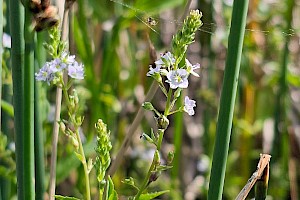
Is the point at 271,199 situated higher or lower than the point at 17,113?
lower

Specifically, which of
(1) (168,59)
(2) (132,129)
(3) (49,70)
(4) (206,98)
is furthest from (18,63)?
(4) (206,98)

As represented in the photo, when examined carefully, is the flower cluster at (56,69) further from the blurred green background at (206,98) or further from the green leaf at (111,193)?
the blurred green background at (206,98)

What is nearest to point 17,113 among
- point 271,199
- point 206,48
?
point 271,199

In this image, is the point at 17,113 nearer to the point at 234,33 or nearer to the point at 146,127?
the point at 234,33

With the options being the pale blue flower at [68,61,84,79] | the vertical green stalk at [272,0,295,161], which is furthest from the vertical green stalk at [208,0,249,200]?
the vertical green stalk at [272,0,295,161]

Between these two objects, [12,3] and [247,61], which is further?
[247,61]

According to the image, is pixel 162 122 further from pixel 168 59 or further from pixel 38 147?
pixel 38 147

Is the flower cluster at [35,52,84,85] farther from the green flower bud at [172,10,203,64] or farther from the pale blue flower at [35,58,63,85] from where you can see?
the green flower bud at [172,10,203,64]

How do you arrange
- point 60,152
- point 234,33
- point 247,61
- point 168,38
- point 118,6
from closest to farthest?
point 234,33 → point 60,152 → point 118,6 → point 247,61 → point 168,38

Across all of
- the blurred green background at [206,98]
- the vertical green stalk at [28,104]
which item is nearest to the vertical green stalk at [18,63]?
the vertical green stalk at [28,104]
